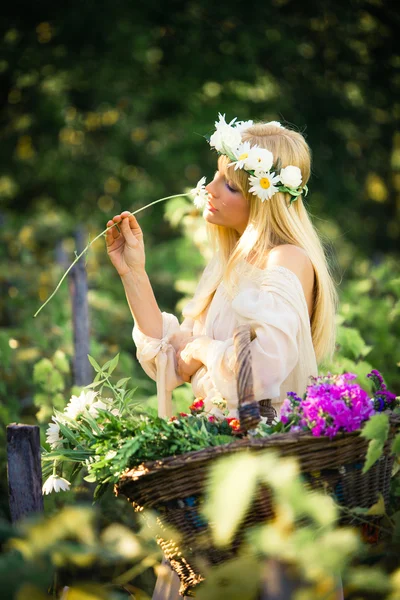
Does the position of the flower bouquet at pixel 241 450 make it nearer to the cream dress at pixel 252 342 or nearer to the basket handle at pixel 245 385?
the basket handle at pixel 245 385

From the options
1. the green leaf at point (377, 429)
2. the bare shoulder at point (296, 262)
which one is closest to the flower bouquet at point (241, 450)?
the green leaf at point (377, 429)

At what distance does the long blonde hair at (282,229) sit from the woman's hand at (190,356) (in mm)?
251

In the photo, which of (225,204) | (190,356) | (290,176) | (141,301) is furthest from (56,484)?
(290,176)

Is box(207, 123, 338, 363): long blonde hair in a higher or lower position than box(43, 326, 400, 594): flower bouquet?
higher

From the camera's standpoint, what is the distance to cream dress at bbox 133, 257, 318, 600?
7.64ft

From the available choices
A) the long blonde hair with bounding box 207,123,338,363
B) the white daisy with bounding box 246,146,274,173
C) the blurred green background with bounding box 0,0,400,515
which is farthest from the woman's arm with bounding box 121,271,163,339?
the blurred green background with bounding box 0,0,400,515

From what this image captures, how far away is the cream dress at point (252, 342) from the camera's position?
2.33m

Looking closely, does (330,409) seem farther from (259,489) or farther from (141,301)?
(141,301)

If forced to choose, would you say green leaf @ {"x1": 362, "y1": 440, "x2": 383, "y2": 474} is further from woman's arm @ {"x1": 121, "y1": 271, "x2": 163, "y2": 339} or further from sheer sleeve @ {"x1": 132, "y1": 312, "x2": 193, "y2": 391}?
woman's arm @ {"x1": 121, "y1": 271, "x2": 163, "y2": 339}

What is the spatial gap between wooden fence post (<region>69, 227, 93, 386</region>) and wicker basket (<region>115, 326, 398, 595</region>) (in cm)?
240

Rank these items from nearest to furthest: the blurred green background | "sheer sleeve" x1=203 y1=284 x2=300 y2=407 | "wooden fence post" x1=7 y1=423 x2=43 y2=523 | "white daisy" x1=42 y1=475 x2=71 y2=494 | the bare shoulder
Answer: "wooden fence post" x1=7 y1=423 x2=43 y2=523 < "white daisy" x1=42 y1=475 x2=71 y2=494 < "sheer sleeve" x1=203 y1=284 x2=300 y2=407 < the bare shoulder < the blurred green background

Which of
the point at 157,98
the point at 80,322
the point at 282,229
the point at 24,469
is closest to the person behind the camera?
the point at 24,469

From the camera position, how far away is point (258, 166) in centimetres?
259

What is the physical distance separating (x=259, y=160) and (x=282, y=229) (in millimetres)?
266
